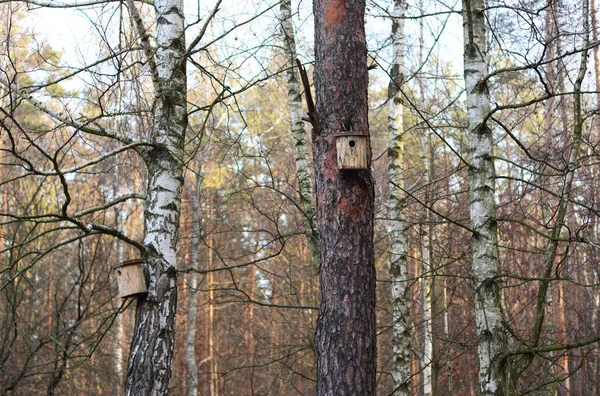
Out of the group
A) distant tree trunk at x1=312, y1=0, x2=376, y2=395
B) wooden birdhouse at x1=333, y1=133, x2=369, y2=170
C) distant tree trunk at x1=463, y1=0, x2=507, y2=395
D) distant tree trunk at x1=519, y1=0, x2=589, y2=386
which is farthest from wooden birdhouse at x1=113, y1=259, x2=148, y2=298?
distant tree trunk at x1=519, y1=0, x2=589, y2=386

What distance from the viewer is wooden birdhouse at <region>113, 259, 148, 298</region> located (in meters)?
4.04

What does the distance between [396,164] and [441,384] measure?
1040 cm

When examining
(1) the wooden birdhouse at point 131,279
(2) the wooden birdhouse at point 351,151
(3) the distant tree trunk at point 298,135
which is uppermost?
(3) the distant tree trunk at point 298,135

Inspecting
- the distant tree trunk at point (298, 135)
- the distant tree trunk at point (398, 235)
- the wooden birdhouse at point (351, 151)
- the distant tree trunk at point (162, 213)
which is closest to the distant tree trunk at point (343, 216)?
the wooden birdhouse at point (351, 151)

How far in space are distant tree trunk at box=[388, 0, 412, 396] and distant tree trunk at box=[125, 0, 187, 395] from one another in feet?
8.73

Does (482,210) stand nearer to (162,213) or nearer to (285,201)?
(162,213)

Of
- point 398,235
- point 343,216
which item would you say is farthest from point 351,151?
point 398,235

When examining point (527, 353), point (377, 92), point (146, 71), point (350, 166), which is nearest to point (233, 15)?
point (146, 71)

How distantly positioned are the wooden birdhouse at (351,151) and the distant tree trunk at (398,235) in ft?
10.5

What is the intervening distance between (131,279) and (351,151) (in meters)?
1.81

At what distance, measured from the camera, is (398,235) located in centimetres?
695

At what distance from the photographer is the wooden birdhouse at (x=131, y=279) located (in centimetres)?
404

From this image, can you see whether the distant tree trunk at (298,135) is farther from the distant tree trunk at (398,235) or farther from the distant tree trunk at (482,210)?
the distant tree trunk at (482,210)

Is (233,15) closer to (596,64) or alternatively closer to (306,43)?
(306,43)
